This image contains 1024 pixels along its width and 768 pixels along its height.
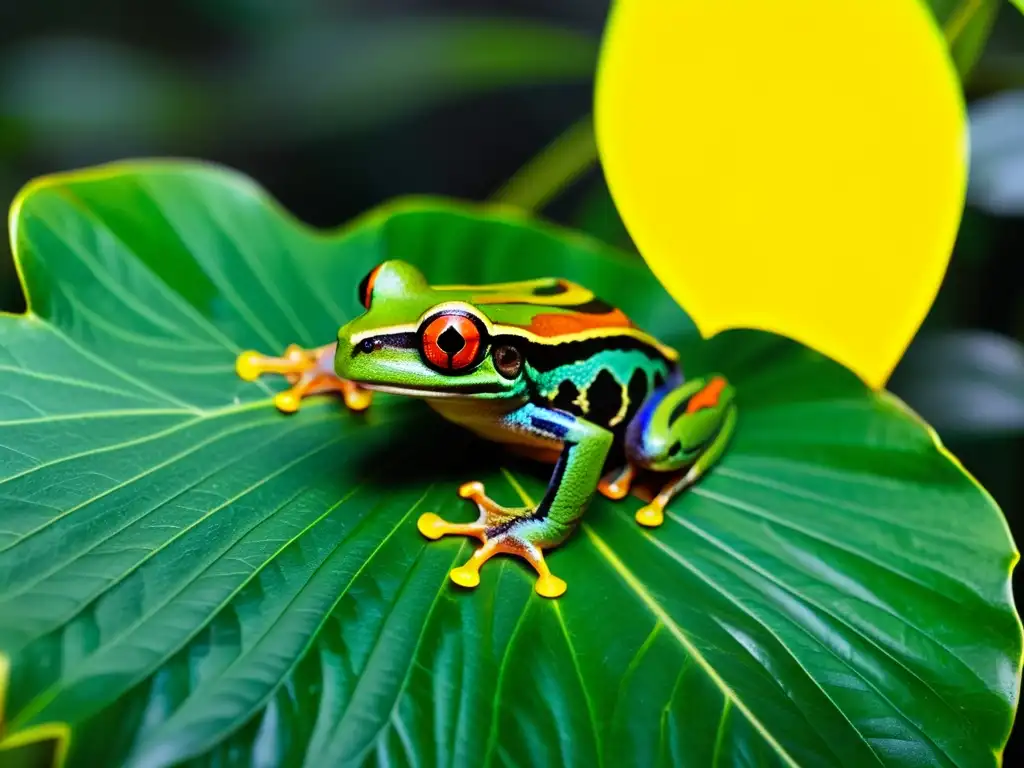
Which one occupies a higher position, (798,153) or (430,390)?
(798,153)

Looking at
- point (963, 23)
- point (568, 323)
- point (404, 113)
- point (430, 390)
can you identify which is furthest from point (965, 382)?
point (404, 113)

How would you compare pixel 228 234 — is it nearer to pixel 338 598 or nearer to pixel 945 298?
pixel 338 598

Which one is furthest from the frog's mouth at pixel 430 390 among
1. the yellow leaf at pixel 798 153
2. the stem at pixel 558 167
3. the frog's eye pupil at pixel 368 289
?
the stem at pixel 558 167

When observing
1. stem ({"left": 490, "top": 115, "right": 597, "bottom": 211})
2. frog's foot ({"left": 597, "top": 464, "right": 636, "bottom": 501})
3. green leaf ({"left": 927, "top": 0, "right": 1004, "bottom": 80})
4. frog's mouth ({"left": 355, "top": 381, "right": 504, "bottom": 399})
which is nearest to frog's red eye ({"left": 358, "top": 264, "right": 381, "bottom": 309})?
frog's mouth ({"left": 355, "top": 381, "right": 504, "bottom": 399})

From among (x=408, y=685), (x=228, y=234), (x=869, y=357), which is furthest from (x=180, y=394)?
(x=869, y=357)

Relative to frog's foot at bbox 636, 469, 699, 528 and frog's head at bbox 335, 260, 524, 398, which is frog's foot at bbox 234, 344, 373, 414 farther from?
frog's foot at bbox 636, 469, 699, 528

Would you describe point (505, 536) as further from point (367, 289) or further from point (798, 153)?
point (798, 153)
